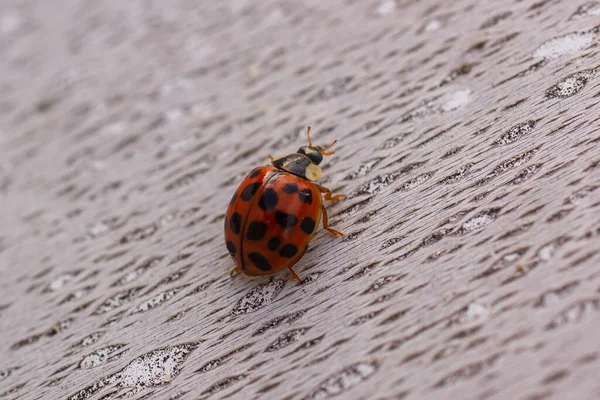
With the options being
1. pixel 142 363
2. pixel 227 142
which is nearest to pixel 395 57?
pixel 227 142

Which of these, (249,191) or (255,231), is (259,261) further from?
(249,191)

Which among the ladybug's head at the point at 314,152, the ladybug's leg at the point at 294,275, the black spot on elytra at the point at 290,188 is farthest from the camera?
the ladybug's head at the point at 314,152

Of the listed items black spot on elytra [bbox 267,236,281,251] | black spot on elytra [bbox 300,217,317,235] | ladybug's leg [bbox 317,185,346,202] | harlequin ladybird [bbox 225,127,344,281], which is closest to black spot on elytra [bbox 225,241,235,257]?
harlequin ladybird [bbox 225,127,344,281]

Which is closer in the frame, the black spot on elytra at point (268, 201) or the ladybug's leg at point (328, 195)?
the black spot on elytra at point (268, 201)

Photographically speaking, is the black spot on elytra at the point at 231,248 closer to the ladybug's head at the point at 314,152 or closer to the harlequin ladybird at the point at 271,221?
the harlequin ladybird at the point at 271,221

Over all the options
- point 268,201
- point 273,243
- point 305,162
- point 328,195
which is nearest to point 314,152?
point 305,162

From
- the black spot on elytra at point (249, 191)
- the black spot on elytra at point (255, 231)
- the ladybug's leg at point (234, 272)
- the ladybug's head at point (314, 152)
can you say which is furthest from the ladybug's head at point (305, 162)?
the ladybug's leg at point (234, 272)

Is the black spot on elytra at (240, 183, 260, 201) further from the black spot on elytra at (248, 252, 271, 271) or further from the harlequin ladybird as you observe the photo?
the black spot on elytra at (248, 252, 271, 271)
